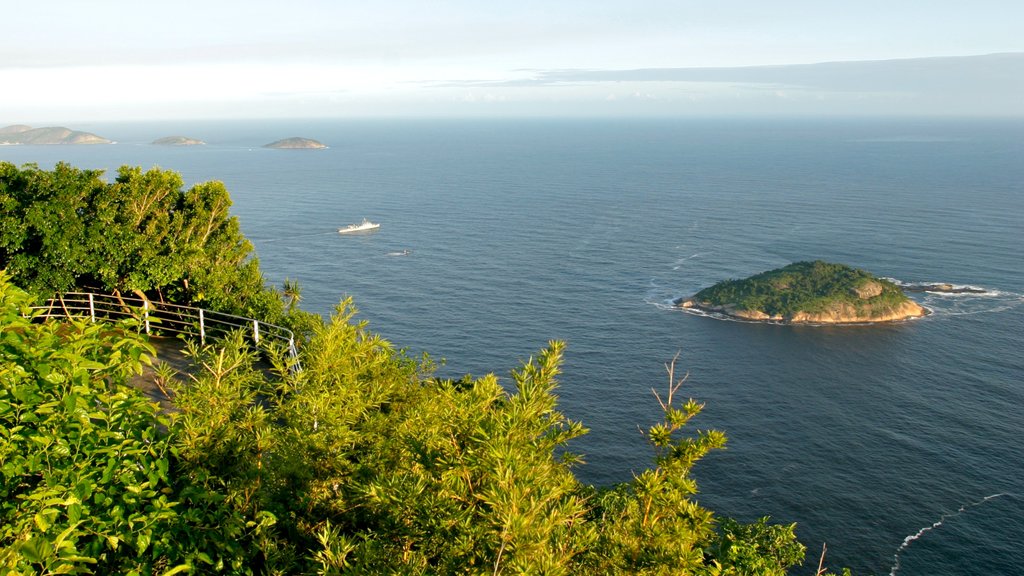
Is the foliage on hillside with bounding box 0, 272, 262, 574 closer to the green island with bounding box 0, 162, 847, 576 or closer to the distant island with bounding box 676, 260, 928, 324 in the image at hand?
the green island with bounding box 0, 162, 847, 576

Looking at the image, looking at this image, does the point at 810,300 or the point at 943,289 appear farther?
the point at 943,289

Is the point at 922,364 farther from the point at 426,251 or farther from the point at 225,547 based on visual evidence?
the point at 225,547

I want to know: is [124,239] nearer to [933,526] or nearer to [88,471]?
[88,471]

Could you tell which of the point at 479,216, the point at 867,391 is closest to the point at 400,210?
the point at 479,216

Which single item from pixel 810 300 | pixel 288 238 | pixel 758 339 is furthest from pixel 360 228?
pixel 810 300

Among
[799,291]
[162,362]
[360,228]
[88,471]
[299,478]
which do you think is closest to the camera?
[88,471]

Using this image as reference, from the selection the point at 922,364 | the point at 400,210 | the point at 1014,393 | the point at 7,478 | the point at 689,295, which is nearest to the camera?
the point at 7,478
